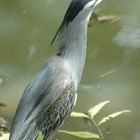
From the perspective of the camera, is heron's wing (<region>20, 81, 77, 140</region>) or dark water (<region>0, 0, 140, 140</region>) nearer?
heron's wing (<region>20, 81, 77, 140</region>)

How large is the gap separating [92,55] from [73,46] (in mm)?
1408

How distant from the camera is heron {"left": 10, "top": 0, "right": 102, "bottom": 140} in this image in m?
3.44

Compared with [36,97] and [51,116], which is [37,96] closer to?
[36,97]

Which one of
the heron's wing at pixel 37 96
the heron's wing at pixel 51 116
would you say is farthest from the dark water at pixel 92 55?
the heron's wing at pixel 37 96

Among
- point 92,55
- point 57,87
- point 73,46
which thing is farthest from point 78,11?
point 92,55

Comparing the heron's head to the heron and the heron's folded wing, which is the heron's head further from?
the heron's folded wing

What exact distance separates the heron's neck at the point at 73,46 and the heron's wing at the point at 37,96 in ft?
0.51

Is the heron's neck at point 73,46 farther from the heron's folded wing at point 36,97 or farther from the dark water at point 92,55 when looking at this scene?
the dark water at point 92,55

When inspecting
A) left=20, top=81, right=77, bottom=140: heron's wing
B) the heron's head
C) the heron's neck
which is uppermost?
the heron's head

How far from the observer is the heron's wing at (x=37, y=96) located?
3.42 m

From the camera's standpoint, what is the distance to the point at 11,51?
17.4 ft

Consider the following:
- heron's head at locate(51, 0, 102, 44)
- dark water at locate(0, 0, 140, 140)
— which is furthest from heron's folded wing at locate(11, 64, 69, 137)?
dark water at locate(0, 0, 140, 140)

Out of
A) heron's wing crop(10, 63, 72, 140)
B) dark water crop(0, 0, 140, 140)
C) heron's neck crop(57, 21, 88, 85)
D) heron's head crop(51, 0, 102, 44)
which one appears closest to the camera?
heron's wing crop(10, 63, 72, 140)

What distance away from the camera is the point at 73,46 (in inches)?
147
